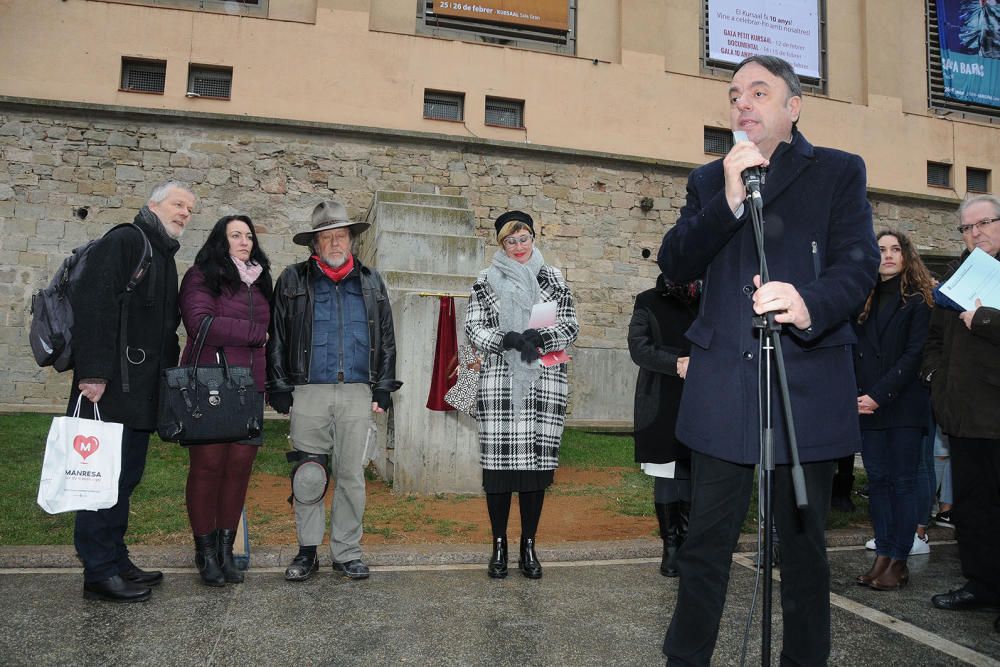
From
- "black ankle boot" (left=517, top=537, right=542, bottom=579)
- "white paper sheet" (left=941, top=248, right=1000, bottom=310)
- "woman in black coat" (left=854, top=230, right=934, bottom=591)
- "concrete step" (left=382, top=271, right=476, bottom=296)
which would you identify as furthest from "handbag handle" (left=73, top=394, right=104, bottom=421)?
"concrete step" (left=382, top=271, right=476, bottom=296)

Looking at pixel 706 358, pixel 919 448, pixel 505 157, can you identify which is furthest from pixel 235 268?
Result: pixel 505 157

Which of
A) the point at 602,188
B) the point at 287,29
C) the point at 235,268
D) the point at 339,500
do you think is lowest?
the point at 339,500


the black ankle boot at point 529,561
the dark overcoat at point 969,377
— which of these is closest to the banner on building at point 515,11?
the dark overcoat at point 969,377

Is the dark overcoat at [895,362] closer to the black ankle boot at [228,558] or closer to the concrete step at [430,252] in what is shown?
the black ankle boot at [228,558]

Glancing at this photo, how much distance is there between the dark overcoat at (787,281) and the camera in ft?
6.60

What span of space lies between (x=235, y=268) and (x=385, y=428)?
377 centimetres

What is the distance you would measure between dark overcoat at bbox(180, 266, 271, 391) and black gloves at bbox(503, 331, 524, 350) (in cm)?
142

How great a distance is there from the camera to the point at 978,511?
375 centimetres

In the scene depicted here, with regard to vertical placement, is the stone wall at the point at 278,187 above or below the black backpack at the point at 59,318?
above

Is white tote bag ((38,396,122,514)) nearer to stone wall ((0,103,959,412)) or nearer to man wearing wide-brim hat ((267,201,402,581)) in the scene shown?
man wearing wide-brim hat ((267,201,402,581))

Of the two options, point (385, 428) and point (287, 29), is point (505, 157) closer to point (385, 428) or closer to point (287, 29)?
point (287, 29)

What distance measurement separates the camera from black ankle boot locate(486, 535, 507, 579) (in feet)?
13.2

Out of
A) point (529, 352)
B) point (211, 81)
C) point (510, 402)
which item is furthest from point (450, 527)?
point (211, 81)

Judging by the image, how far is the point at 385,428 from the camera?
7.51m
